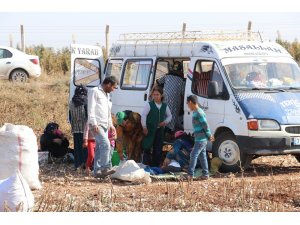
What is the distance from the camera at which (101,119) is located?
12.1m

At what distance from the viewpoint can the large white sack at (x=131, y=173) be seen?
1176 cm

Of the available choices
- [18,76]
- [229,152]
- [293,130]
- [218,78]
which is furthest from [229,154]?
[18,76]

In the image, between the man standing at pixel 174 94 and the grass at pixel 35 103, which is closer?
the man standing at pixel 174 94

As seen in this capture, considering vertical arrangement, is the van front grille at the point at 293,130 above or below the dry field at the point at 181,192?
above

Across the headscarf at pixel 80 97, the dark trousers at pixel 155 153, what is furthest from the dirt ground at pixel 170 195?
the dark trousers at pixel 155 153

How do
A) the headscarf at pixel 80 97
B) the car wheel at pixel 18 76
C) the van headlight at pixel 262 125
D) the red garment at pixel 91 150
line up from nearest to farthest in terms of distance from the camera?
the van headlight at pixel 262 125, the red garment at pixel 91 150, the headscarf at pixel 80 97, the car wheel at pixel 18 76

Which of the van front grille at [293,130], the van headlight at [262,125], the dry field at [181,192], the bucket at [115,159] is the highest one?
the van headlight at [262,125]

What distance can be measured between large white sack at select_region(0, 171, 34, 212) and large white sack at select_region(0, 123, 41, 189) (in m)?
2.15

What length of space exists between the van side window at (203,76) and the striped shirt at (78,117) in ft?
6.33

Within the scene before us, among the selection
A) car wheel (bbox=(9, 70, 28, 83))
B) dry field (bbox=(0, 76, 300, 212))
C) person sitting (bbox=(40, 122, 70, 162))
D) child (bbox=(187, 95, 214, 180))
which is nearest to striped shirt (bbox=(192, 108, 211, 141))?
child (bbox=(187, 95, 214, 180))

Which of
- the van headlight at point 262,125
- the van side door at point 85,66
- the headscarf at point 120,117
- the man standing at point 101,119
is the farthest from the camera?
the van side door at point 85,66

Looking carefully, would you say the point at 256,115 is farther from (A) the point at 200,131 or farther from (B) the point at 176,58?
(B) the point at 176,58

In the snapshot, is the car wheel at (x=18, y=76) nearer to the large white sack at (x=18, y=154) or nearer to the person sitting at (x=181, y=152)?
the person sitting at (x=181, y=152)

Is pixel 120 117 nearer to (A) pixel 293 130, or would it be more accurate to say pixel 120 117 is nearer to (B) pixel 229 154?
(B) pixel 229 154
